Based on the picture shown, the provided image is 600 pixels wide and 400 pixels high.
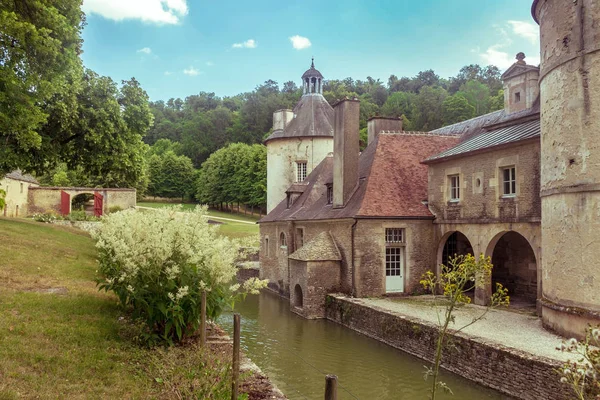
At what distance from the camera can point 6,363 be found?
21.6 feet

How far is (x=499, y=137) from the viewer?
16.7 metres

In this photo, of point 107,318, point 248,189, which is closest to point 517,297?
point 107,318

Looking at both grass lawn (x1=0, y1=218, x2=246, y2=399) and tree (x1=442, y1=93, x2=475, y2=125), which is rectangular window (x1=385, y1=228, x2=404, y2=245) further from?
tree (x1=442, y1=93, x2=475, y2=125)

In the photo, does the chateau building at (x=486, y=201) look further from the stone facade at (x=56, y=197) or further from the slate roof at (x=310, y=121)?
the stone facade at (x=56, y=197)

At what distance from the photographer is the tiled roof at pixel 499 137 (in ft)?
50.5

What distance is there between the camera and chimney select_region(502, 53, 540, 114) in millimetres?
17750

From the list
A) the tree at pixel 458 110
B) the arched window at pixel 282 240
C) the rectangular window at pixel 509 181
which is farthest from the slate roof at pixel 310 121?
the tree at pixel 458 110

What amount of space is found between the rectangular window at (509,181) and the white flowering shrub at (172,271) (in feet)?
36.0

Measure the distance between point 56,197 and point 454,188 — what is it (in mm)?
35473

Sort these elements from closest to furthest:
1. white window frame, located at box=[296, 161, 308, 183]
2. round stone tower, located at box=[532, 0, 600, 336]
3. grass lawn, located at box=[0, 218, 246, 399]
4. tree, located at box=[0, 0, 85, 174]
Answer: grass lawn, located at box=[0, 218, 246, 399], round stone tower, located at box=[532, 0, 600, 336], tree, located at box=[0, 0, 85, 174], white window frame, located at box=[296, 161, 308, 183]

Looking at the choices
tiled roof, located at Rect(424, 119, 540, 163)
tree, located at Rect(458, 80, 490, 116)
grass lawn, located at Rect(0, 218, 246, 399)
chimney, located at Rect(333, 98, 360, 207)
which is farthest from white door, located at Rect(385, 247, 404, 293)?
tree, located at Rect(458, 80, 490, 116)

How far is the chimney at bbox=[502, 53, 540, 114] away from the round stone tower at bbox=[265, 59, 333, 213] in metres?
14.3

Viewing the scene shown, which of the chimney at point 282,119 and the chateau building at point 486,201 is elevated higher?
the chimney at point 282,119

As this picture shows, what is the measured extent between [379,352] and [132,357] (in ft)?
26.0
